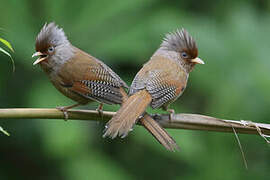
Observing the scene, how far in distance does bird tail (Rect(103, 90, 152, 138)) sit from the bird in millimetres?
179

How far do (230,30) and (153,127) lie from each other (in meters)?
3.24

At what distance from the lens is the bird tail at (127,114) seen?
339 centimetres

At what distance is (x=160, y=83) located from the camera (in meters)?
4.42

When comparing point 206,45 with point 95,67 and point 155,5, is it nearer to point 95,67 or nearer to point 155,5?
point 155,5

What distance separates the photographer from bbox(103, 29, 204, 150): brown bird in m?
3.49

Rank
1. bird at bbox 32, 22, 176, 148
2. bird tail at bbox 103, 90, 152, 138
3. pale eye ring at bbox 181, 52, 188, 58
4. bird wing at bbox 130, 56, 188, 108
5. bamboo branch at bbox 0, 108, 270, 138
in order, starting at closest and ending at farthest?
1. bamboo branch at bbox 0, 108, 270, 138
2. bird tail at bbox 103, 90, 152, 138
3. bird wing at bbox 130, 56, 188, 108
4. bird at bbox 32, 22, 176, 148
5. pale eye ring at bbox 181, 52, 188, 58

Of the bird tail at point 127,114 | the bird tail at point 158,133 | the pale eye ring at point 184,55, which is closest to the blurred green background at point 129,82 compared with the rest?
the pale eye ring at point 184,55

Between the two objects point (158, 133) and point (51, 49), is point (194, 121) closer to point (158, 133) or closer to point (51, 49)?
point (158, 133)

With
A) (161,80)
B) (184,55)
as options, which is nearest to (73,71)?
(161,80)

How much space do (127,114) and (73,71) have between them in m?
1.12

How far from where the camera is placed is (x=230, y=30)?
21.5 feet

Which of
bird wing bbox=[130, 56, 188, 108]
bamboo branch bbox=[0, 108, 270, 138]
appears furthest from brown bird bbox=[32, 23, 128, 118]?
bamboo branch bbox=[0, 108, 270, 138]

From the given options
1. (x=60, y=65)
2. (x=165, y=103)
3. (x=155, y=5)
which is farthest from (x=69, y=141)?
(x=155, y=5)

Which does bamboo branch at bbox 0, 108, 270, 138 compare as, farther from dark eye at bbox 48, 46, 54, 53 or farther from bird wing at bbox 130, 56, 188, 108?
dark eye at bbox 48, 46, 54, 53
